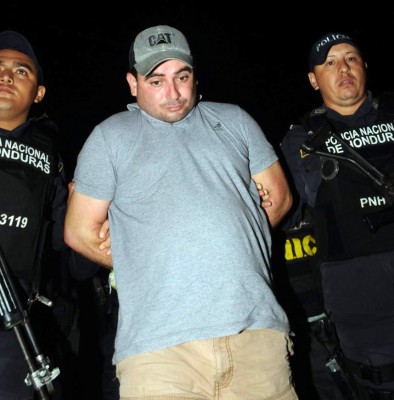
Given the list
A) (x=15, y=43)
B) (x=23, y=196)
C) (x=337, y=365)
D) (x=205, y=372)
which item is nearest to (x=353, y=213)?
(x=337, y=365)

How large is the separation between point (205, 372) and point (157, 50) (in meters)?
1.38

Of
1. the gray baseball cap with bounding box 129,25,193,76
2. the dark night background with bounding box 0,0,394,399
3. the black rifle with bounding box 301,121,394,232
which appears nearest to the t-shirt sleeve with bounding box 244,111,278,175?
the gray baseball cap with bounding box 129,25,193,76

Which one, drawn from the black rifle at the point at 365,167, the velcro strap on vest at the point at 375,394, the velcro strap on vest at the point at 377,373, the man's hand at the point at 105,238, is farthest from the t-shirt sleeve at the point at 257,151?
the velcro strap on vest at the point at 375,394

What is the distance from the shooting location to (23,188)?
93.4 inches

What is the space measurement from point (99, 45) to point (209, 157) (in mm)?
3144

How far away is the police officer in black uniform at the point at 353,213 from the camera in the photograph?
98.5 inches

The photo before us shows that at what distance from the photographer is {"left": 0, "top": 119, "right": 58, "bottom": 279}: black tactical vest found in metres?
2.30

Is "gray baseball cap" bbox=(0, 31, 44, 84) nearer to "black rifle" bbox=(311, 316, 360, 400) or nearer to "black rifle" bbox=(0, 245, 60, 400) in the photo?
"black rifle" bbox=(0, 245, 60, 400)

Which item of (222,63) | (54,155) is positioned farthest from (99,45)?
(54,155)

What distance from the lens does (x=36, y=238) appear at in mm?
2381

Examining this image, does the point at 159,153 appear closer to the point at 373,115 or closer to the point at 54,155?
the point at 54,155

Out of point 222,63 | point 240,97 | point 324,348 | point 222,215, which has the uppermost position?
point 222,63

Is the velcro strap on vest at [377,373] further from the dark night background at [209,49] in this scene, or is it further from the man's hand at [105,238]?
the dark night background at [209,49]

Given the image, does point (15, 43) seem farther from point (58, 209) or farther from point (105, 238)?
point (105, 238)
